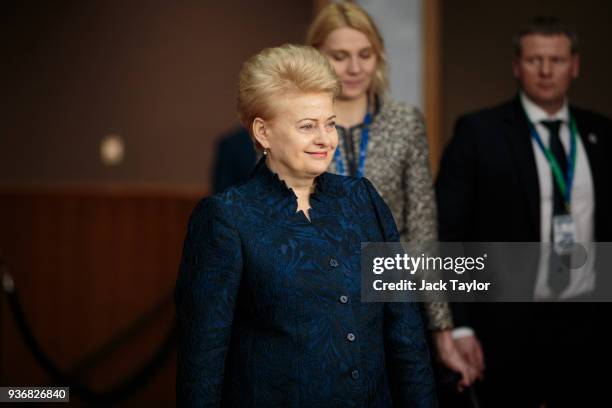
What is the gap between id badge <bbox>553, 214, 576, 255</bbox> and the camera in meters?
2.80

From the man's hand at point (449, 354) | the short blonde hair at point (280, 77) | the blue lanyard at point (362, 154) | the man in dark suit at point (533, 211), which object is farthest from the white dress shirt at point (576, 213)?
the short blonde hair at point (280, 77)

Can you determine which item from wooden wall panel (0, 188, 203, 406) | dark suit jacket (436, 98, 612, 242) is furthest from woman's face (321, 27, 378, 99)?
wooden wall panel (0, 188, 203, 406)

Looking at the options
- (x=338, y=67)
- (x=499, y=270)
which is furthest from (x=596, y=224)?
(x=338, y=67)

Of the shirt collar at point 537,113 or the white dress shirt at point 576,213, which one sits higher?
the shirt collar at point 537,113

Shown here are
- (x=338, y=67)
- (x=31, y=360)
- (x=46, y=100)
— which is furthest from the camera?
(x=46, y=100)

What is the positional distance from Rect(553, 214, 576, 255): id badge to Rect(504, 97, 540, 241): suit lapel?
2.3 inches

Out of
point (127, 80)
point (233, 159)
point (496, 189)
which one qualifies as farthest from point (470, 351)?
point (127, 80)

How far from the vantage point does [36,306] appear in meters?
5.79

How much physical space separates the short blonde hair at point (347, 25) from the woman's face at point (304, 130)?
2.23 feet

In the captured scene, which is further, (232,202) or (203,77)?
(203,77)

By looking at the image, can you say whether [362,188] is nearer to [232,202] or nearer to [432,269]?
[232,202]

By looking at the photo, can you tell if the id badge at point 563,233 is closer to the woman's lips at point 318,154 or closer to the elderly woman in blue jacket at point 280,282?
the elderly woman in blue jacket at point 280,282

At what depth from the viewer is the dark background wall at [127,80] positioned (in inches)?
241

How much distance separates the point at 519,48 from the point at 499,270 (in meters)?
0.79
